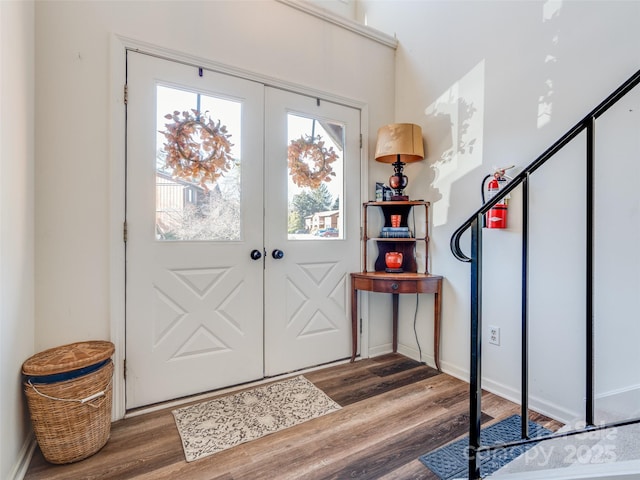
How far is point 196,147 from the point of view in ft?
7.06

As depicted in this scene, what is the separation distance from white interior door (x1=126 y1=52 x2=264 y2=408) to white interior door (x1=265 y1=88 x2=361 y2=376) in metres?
0.11

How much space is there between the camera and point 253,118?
234 centimetres

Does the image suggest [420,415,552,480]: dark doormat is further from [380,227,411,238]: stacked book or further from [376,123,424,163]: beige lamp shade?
[376,123,424,163]: beige lamp shade

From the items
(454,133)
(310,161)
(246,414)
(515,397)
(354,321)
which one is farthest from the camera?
(354,321)

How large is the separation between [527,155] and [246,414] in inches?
90.5

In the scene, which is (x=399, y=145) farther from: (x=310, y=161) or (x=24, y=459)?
(x=24, y=459)

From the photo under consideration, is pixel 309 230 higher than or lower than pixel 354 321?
higher

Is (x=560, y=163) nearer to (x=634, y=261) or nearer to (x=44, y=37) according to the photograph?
(x=634, y=261)

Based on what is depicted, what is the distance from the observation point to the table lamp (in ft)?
8.41

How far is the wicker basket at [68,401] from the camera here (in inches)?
58.4

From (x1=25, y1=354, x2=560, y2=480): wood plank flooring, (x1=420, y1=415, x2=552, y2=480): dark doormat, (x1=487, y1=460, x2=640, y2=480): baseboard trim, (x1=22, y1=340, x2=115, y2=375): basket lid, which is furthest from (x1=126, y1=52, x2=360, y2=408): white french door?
(x1=487, y1=460, x2=640, y2=480): baseboard trim

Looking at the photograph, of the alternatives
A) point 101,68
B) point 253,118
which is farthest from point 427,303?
point 101,68

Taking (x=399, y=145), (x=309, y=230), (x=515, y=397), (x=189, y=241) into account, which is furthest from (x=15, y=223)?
(x=515, y=397)

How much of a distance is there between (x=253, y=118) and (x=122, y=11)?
0.92m
